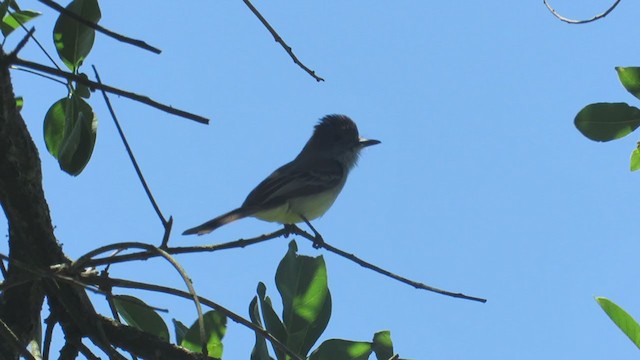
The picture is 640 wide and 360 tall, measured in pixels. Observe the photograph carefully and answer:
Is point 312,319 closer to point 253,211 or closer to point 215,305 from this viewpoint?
point 215,305

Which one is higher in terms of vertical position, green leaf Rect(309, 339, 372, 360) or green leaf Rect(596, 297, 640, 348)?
green leaf Rect(596, 297, 640, 348)

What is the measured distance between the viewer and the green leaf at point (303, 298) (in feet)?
9.75

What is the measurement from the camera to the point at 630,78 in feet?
9.66

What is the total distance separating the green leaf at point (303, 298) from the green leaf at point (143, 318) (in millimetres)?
491

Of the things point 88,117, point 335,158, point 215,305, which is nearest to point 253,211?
point 335,158

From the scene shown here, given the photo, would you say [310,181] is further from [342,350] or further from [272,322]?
[342,350]

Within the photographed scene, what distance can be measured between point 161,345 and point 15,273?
54cm

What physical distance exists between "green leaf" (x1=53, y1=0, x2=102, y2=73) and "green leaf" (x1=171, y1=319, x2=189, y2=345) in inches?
38.9

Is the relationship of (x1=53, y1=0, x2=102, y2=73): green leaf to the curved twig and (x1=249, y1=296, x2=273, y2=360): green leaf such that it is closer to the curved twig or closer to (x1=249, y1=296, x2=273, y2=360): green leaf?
Answer: the curved twig

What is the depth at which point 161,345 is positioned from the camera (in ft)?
9.80

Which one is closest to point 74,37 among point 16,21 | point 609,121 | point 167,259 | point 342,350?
point 16,21

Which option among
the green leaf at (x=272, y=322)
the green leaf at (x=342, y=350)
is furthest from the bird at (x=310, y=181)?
the green leaf at (x=342, y=350)

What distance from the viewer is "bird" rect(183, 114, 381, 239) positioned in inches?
304

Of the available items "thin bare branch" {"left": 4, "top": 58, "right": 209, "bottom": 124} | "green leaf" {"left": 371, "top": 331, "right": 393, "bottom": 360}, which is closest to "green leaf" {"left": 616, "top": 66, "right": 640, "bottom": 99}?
"green leaf" {"left": 371, "top": 331, "right": 393, "bottom": 360}
